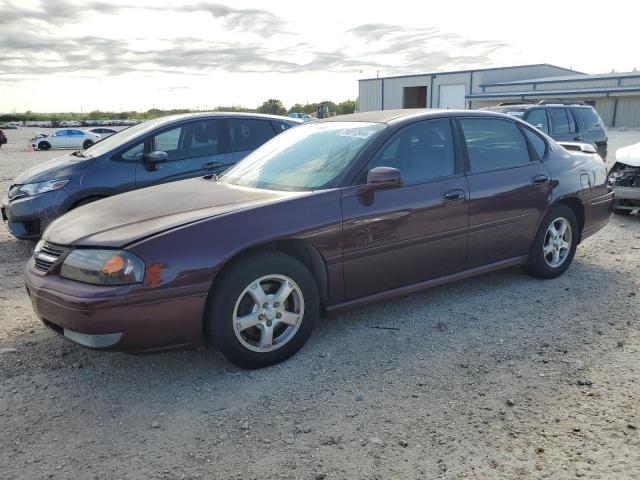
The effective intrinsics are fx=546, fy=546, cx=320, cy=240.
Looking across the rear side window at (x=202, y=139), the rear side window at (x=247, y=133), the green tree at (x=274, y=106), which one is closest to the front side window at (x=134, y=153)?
the rear side window at (x=202, y=139)

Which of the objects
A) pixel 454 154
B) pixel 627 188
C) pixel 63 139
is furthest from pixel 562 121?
pixel 63 139

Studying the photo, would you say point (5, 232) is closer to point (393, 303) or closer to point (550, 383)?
point (393, 303)

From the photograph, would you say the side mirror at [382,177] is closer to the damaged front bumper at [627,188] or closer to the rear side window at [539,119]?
the damaged front bumper at [627,188]

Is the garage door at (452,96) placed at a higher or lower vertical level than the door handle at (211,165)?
higher

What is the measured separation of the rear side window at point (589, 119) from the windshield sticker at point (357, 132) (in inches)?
337

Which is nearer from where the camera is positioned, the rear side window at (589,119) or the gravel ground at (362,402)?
the gravel ground at (362,402)

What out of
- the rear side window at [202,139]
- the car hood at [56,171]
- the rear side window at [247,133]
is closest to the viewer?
the car hood at [56,171]

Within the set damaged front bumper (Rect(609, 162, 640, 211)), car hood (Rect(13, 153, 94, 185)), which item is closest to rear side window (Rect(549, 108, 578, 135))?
damaged front bumper (Rect(609, 162, 640, 211))

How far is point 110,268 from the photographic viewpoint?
3.06m

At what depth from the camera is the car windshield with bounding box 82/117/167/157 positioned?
6609 mm

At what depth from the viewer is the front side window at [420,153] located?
13.4 feet

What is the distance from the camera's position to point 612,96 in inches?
1262

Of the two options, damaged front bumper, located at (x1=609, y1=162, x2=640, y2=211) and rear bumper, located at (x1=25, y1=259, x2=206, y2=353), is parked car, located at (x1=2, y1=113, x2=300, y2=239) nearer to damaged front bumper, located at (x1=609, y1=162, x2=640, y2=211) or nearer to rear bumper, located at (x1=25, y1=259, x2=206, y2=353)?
rear bumper, located at (x1=25, y1=259, x2=206, y2=353)

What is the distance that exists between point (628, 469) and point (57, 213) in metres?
5.76
